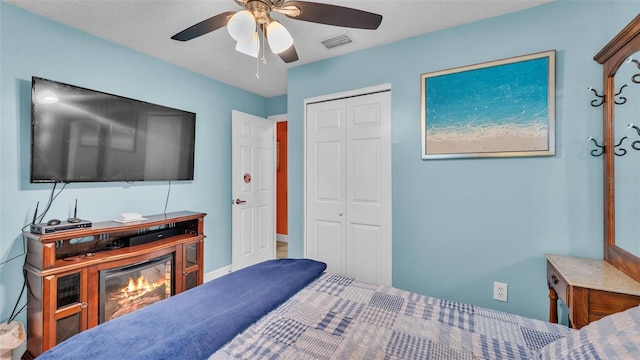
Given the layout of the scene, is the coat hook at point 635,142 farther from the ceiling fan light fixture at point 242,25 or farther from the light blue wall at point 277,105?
the light blue wall at point 277,105

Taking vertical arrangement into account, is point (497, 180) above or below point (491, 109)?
below

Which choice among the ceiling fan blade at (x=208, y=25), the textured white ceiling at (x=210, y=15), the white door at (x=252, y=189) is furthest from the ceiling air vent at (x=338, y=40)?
the white door at (x=252, y=189)

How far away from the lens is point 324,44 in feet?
8.05

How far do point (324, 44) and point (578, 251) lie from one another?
252 cm

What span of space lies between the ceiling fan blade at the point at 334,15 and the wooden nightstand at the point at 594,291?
5.66ft

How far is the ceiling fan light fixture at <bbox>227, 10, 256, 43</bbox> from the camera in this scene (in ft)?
4.38

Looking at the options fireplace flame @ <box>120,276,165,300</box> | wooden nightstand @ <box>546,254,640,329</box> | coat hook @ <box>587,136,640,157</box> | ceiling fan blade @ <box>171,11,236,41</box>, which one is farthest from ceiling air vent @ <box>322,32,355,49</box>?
fireplace flame @ <box>120,276,165,300</box>

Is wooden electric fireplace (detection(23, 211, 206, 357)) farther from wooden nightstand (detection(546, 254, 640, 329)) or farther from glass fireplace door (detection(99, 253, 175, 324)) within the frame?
wooden nightstand (detection(546, 254, 640, 329))

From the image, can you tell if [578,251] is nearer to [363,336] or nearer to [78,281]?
[363,336]

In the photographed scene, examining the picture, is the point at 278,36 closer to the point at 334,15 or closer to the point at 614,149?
the point at 334,15

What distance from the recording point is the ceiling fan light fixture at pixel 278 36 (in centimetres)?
151

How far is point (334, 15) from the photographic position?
1.41m

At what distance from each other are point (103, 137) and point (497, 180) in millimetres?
3206

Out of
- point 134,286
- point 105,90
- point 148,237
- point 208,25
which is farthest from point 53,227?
point 208,25
